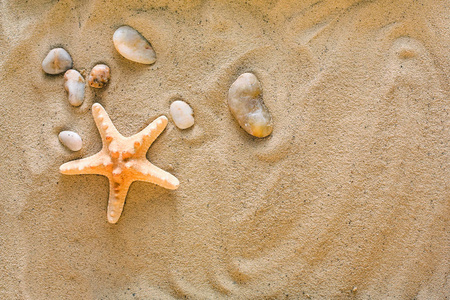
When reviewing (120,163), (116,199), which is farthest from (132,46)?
(116,199)

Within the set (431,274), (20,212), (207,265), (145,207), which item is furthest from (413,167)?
(20,212)

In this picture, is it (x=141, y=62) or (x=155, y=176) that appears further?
(x=141, y=62)

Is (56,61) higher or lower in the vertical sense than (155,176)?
higher

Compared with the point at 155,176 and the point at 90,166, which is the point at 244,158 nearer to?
the point at 155,176

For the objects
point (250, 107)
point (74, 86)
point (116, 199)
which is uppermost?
point (250, 107)

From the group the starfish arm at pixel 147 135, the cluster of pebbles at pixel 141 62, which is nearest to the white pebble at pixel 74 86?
the cluster of pebbles at pixel 141 62

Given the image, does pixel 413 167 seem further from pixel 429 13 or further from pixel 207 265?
pixel 207 265

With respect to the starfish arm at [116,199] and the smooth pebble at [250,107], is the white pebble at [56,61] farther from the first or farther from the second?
the smooth pebble at [250,107]
